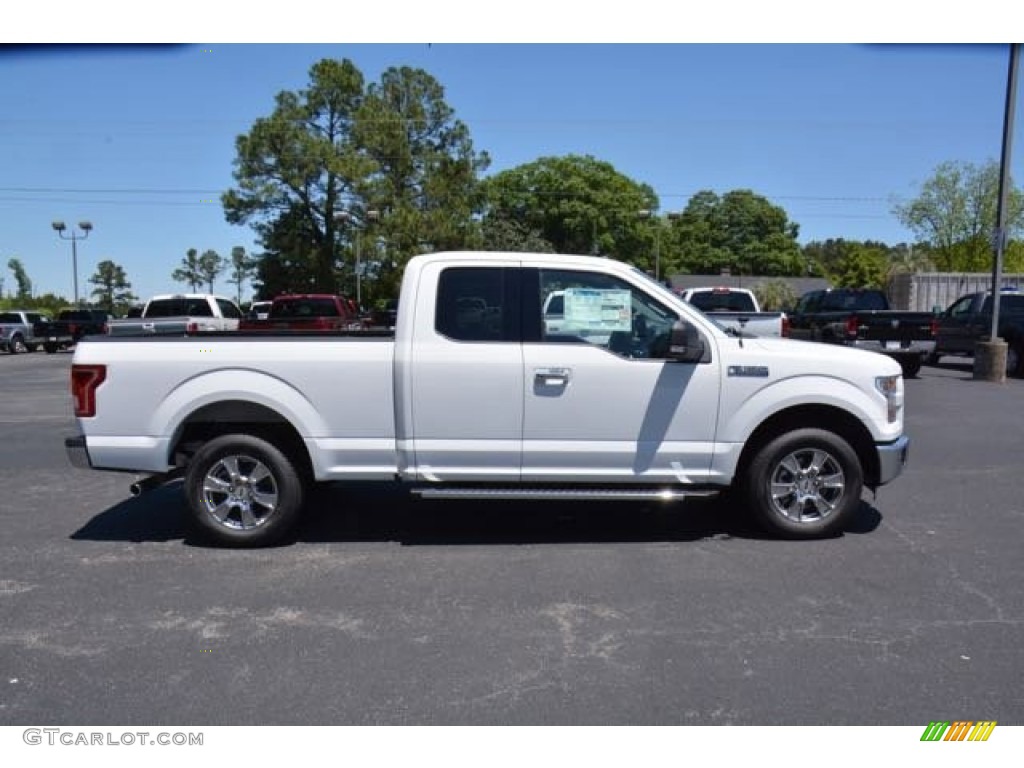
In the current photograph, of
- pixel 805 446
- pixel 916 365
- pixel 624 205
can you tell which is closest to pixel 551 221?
pixel 624 205

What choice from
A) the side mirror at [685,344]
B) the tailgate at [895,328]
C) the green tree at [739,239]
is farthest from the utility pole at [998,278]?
the green tree at [739,239]

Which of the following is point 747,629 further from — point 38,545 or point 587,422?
point 38,545

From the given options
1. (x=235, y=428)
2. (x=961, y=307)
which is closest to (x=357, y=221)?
(x=961, y=307)

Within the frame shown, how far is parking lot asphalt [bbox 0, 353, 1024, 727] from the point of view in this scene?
140 inches

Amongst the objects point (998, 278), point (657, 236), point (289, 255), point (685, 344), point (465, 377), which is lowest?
point (465, 377)

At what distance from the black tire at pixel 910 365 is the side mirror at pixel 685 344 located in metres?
12.5

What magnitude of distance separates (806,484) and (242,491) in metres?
3.97

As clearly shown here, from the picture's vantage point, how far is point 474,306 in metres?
5.60

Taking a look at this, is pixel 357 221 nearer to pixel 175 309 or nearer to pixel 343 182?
pixel 343 182

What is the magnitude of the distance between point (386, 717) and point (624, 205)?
73.4 meters

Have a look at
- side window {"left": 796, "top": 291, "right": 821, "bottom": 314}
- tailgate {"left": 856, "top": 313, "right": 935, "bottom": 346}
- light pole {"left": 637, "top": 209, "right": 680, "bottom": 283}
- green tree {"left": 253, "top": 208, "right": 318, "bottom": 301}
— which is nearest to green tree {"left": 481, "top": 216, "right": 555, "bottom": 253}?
light pole {"left": 637, "top": 209, "right": 680, "bottom": 283}

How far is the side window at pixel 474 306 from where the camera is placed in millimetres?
5555

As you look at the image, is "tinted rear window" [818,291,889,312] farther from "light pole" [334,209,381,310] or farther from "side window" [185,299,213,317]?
"light pole" [334,209,381,310]

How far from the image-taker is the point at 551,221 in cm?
7262
